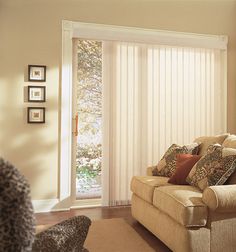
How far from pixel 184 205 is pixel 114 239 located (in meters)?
0.93

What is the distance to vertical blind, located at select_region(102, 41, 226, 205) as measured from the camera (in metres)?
4.34

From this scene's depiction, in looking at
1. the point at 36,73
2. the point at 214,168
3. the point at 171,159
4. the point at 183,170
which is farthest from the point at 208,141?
the point at 36,73

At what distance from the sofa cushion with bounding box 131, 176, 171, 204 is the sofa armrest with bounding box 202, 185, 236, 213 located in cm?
74

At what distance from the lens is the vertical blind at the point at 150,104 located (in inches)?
171

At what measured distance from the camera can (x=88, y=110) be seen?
4.70 metres

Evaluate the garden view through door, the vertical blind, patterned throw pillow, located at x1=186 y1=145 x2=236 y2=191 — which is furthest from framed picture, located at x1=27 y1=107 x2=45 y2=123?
patterned throw pillow, located at x1=186 y1=145 x2=236 y2=191

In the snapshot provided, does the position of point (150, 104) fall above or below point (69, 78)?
below

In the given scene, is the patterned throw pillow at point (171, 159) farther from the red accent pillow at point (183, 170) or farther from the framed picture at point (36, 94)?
the framed picture at point (36, 94)

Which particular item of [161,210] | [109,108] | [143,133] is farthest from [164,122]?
[161,210]

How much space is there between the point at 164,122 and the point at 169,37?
1.22m

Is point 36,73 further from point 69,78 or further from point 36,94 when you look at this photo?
point 69,78

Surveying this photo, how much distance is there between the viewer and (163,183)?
10.0 ft

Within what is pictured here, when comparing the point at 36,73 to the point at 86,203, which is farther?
the point at 86,203

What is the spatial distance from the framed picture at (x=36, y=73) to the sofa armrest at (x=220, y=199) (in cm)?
256
